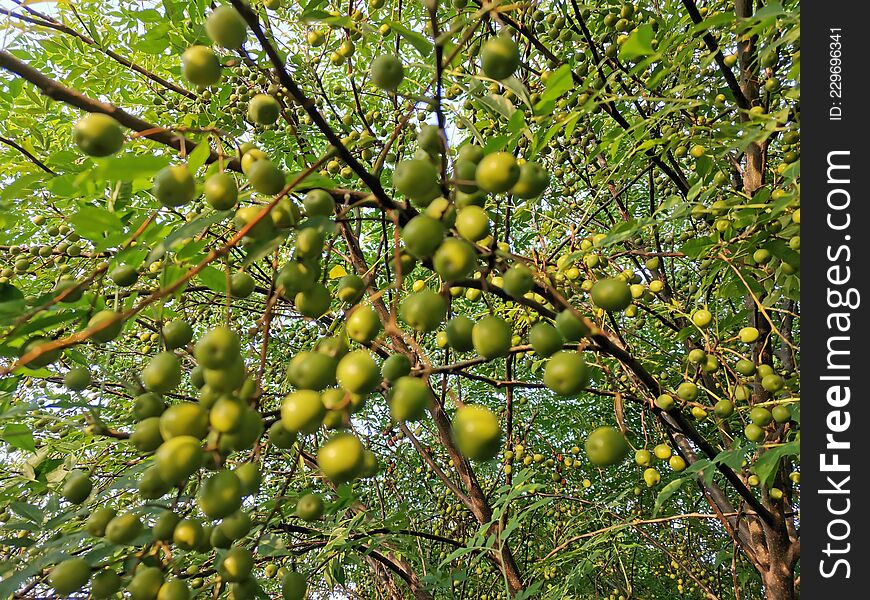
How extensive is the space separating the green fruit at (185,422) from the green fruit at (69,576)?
1.68 feet

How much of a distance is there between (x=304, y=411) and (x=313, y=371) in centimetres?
9

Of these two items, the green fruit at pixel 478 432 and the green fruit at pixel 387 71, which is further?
the green fruit at pixel 387 71

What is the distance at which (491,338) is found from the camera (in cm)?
122

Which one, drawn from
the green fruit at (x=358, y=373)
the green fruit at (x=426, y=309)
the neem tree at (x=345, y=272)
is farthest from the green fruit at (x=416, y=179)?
the green fruit at (x=358, y=373)

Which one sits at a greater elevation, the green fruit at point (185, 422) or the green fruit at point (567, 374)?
the green fruit at point (567, 374)

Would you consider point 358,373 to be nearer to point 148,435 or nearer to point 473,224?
point 473,224

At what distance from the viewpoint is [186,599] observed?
1.18 m

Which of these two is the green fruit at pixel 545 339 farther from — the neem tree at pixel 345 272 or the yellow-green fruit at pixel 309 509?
the yellow-green fruit at pixel 309 509

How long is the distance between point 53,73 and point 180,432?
12.5 ft

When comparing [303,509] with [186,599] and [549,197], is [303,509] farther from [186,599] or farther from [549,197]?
[549,197]

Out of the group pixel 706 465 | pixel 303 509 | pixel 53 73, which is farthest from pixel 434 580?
pixel 53 73

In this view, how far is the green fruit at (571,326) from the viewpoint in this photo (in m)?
Result: 1.27

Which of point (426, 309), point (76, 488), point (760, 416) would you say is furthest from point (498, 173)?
point (760, 416)

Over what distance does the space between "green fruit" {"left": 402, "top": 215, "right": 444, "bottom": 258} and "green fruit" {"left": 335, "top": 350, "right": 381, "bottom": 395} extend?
239 mm
